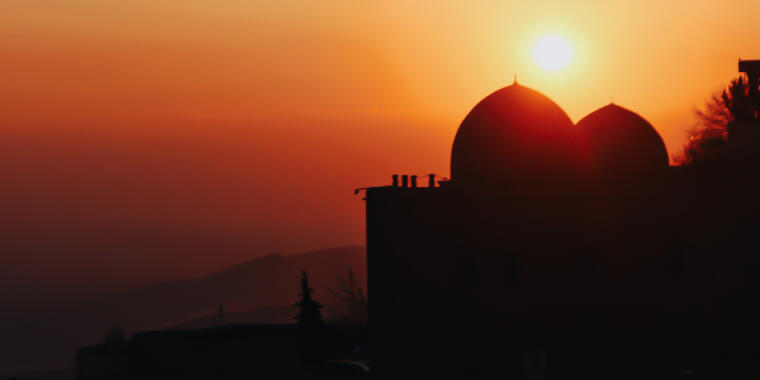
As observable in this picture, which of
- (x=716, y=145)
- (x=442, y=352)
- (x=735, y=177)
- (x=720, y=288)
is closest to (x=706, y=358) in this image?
(x=720, y=288)

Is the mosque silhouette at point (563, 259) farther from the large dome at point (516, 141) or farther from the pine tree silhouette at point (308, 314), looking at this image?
the pine tree silhouette at point (308, 314)

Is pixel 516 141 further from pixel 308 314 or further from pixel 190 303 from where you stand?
pixel 190 303

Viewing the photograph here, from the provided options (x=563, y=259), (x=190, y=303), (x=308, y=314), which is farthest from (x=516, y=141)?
(x=190, y=303)

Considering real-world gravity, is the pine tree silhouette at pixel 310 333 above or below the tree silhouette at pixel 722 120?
below

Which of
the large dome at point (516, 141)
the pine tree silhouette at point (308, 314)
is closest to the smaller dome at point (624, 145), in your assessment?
the large dome at point (516, 141)

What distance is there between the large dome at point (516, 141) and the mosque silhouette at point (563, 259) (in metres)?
0.03

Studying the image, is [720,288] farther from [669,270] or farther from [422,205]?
[422,205]

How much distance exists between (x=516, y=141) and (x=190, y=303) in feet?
461

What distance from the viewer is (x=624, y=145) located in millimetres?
27859

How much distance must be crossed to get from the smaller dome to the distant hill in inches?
3844

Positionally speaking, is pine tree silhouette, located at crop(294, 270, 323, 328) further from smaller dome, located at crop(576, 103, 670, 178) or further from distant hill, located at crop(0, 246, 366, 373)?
distant hill, located at crop(0, 246, 366, 373)

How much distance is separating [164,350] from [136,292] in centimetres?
13082

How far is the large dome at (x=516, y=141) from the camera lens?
26.6m

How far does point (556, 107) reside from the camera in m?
27.2
